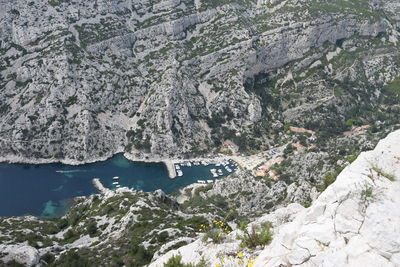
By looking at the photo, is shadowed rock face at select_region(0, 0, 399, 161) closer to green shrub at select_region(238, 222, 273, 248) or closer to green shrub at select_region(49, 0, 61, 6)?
green shrub at select_region(49, 0, 61, 6)

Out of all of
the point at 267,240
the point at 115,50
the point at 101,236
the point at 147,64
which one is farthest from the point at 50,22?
the point at 267,240

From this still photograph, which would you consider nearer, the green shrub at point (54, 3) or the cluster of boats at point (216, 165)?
the cluster of boats at point (216, 165)

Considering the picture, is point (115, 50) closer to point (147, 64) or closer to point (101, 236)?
point (147, 64)

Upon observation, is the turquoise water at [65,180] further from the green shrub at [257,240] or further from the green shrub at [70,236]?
the green shrub at [257,240]

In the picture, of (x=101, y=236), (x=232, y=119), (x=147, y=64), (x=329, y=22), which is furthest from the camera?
(x=329, y=22)

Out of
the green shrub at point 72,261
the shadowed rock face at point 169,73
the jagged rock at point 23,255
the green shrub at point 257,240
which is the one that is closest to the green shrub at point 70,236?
the green shrub at point 72,261

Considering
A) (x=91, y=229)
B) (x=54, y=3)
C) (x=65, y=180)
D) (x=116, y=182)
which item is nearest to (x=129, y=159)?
(x=116, y=182)

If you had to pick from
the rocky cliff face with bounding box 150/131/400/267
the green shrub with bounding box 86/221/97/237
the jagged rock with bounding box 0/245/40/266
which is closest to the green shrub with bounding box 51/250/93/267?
the jagged rock with bounding box 0/245/40/266
